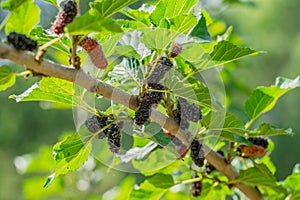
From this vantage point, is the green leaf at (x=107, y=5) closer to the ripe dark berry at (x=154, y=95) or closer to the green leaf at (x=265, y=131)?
the ripe dark berry at (x=154, y=95)

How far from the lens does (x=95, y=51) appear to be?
0.69 m

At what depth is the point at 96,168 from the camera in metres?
1.79

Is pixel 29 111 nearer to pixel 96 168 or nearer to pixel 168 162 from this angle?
pixel 96 168

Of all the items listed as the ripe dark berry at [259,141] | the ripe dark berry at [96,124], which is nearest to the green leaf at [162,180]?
the ripe dark berry at [259,141]

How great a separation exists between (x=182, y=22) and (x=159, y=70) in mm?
72

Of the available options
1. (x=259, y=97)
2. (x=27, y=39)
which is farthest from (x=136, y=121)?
(x=259, y=97)

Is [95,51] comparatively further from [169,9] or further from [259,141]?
[259,141]

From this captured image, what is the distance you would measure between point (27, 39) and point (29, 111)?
6724 mm

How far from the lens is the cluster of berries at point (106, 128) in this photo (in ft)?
2.40

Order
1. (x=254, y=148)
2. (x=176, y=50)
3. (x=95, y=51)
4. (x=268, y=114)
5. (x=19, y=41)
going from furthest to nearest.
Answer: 1. (x=268, y=114)
2. (x=254, y=148)
3. (x=176, y=50)
4. (x=95, y=51)
5. (x=19, y=41)

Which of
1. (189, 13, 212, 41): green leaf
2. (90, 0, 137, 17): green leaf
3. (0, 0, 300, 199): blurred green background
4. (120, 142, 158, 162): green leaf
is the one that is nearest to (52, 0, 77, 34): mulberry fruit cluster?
(90, 0, 137, 17): green leaf

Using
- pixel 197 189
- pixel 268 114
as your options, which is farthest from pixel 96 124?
pixel 268 114

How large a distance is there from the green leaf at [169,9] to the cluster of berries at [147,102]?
99mm

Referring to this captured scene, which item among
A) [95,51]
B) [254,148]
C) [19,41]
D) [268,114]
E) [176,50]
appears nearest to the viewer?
[19,41]
